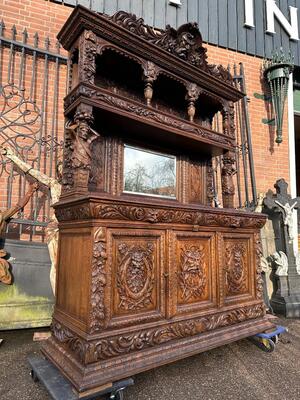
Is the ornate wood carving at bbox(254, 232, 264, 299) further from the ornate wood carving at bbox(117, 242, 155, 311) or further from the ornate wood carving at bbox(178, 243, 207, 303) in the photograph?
the ornate wood carving at bbox(117, 242, 155, 311)

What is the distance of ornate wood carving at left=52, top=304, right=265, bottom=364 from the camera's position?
160cm

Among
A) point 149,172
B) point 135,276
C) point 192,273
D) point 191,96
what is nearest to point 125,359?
point 135,276

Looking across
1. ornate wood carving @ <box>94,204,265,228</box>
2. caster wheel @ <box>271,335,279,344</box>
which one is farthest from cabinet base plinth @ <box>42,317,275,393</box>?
ornate wood carving @ <box>94,204,265,228</box>

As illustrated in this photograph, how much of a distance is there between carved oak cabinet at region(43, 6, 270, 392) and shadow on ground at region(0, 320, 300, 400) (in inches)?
7.7

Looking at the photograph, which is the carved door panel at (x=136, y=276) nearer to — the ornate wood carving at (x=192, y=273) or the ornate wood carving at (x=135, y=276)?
the ornate wood carving at (x=135, y=276)

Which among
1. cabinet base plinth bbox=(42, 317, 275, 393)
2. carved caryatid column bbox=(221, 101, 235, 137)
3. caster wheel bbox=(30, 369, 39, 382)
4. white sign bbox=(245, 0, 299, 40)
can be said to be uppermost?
white sign bbox=(245, 0, 299, 40)

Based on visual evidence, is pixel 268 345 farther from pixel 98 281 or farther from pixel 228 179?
pixel 98 281

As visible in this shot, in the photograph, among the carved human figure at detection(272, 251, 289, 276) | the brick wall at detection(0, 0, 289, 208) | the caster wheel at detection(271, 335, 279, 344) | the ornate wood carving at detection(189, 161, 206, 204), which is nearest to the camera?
the caster wheel at detection(271, 335, 279, 344)

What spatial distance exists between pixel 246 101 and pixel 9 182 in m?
3.74

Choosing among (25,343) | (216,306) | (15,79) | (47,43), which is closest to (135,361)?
(216,306)

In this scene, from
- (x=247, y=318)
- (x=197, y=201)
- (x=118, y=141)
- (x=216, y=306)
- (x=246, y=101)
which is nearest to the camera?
(x=216, y=306)

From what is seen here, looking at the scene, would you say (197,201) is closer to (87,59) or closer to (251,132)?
(87,59)

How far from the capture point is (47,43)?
361 centimetres

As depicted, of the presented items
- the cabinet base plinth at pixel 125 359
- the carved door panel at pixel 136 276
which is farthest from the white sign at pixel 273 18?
the cabinet base plinth at pixel 125 359
